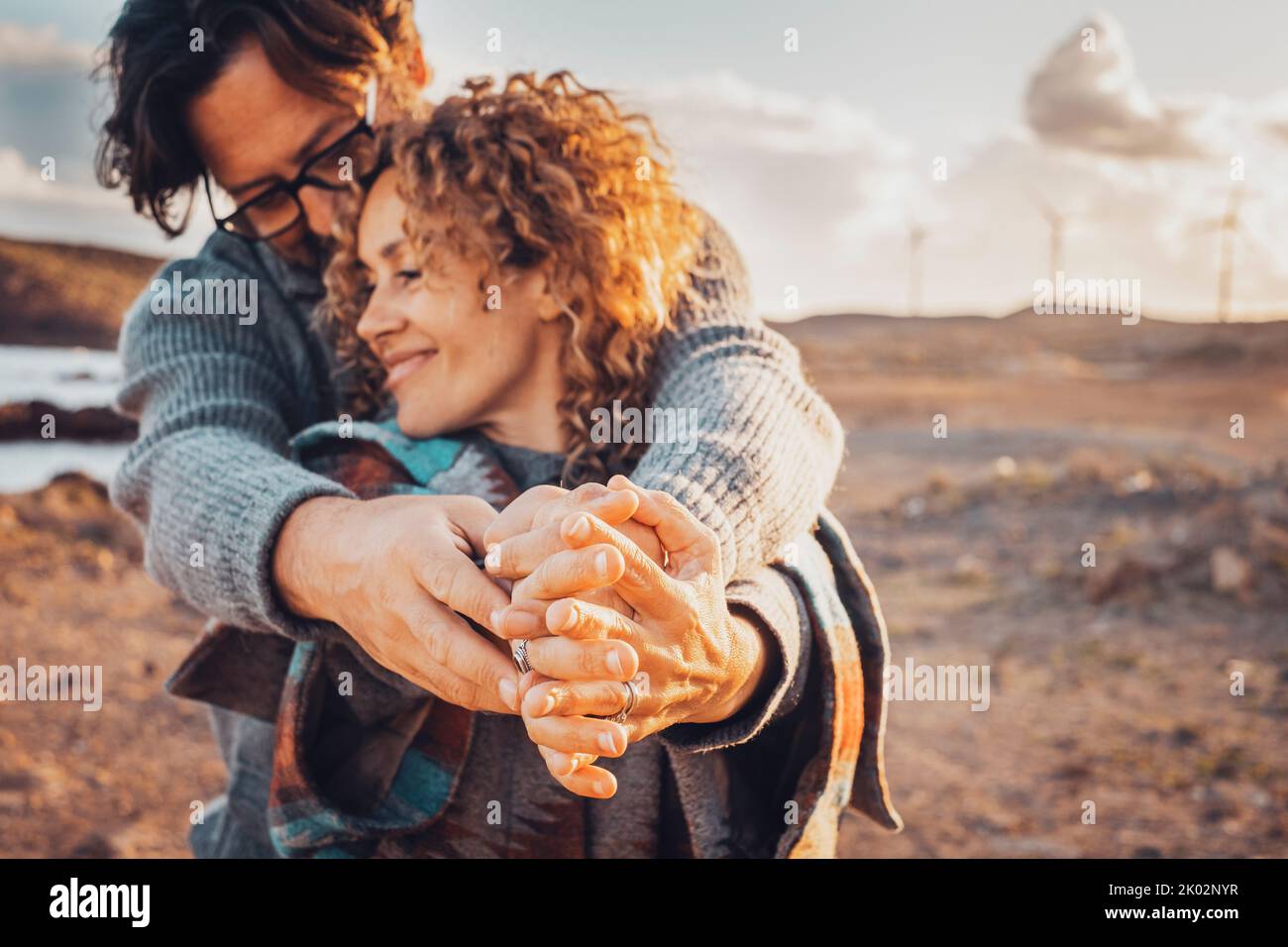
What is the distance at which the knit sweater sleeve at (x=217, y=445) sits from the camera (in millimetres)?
1580

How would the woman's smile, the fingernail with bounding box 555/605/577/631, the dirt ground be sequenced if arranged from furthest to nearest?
the dirt ground, the woman's smile, the fingernail with bounding box 555/605/577/631

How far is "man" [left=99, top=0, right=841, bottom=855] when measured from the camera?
144 cm

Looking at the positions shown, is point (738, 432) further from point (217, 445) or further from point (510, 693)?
point (217, 445)

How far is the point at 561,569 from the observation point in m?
1.28

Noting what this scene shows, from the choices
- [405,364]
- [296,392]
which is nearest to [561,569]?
[405,364]

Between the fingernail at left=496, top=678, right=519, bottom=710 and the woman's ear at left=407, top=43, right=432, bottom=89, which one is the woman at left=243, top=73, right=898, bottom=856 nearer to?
the fingernail at left=496, top=678, right=519, bottom=710

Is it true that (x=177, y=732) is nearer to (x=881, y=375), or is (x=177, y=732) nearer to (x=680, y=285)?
(x=680, y=285)

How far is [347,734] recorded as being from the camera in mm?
1771

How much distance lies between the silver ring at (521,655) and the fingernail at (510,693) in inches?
0.9

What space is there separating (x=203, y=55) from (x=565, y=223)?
1065mm

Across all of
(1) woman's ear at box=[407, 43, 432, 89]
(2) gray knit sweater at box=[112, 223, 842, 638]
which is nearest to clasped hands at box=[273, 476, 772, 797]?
(2) gray knit sweater at box=[112, 223, 842, 638]

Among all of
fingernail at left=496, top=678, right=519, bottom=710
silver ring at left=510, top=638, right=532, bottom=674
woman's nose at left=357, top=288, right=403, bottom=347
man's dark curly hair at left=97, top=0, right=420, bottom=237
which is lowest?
fingernail at left=496, top=678, right=519, bottom=710

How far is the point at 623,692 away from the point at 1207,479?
866cm
